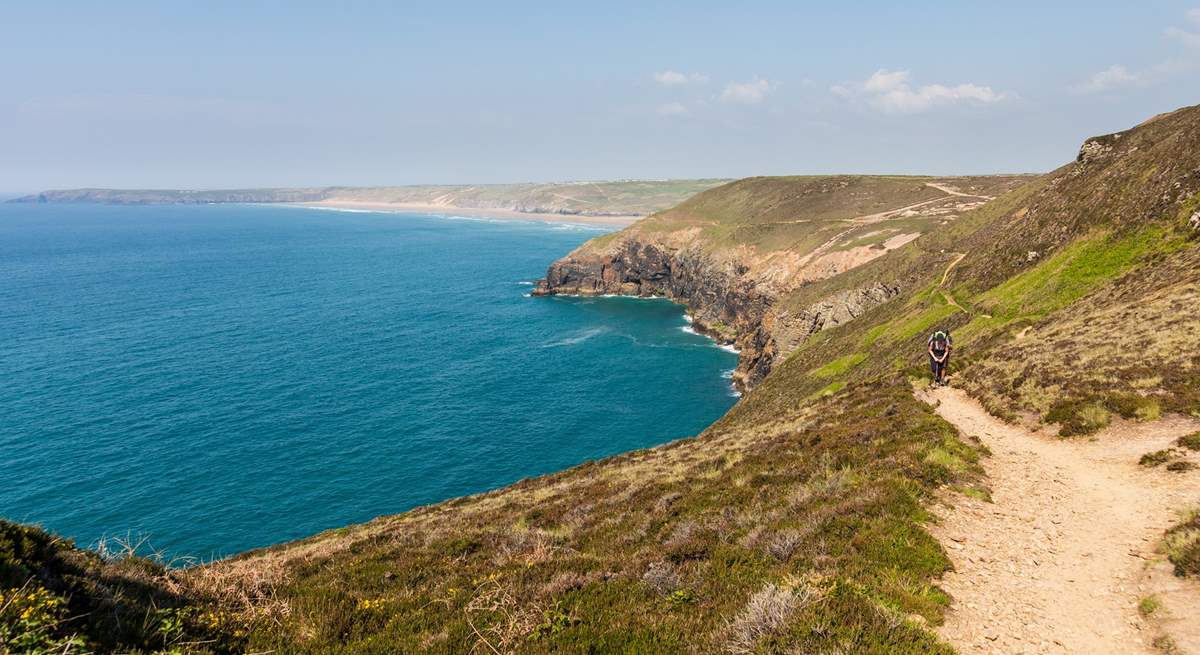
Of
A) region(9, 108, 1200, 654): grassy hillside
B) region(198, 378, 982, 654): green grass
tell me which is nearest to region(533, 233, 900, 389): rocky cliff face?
region(9, 108, 1200, 654): grassy hillside

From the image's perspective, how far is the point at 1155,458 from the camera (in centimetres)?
1608

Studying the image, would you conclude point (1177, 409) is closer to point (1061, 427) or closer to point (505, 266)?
point (1061, 427)

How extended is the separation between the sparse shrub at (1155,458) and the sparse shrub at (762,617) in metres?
13.7

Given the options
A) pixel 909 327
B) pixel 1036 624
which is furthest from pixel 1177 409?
pixel 909 327

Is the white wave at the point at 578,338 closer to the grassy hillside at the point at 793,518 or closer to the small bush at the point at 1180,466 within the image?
the grassy hillside at the point at 793,518

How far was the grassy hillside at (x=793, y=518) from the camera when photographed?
9875mm

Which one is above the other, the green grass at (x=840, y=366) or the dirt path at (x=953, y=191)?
the dirt path at (x=953, y=191)

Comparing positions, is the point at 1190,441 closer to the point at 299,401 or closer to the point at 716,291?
the point at 299,401

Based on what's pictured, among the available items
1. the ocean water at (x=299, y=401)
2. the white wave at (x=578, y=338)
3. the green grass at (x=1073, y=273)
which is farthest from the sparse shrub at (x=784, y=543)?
the white wave at (x=578, y=338)

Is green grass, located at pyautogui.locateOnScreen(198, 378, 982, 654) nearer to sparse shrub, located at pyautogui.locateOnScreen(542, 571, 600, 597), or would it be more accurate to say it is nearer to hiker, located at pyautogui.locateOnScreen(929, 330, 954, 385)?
sparse shrub, located at pyautogui.locateOnScreen(542, 571, 600, 597)

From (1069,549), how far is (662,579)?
378 inches

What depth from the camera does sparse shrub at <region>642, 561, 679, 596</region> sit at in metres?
11.2

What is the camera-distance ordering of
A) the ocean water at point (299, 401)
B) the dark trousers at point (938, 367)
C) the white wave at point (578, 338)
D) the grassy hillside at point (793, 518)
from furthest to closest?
the white wave at point (578, 338), the ocean water at point (299, 401), the dark trousers at point (938, 367), the grassy hillside at point (793, 518)

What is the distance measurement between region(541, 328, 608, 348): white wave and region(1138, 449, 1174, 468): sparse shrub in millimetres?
86880
